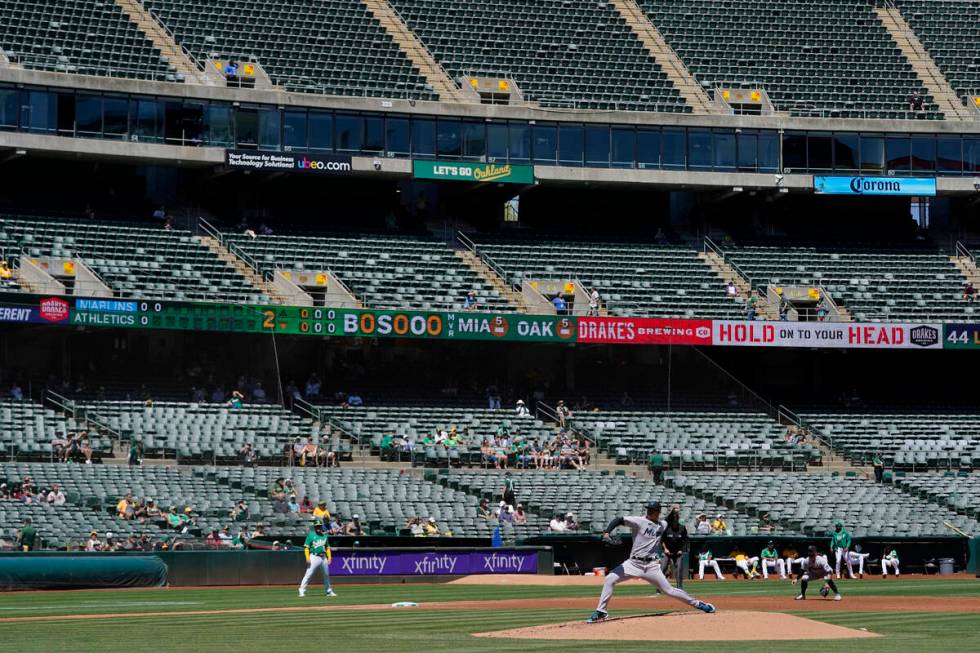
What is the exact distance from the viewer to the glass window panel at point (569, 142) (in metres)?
57.1

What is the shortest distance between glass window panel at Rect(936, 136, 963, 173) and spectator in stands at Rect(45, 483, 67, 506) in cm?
3551

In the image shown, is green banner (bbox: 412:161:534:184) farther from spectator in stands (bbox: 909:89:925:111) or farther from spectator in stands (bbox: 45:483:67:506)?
spectator in stands (bbox: 45:483:67:506)

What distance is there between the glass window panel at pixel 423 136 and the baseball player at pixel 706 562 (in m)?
21.5

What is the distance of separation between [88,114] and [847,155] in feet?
89.7

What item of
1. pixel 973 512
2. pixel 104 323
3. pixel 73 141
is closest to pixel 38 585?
pixel 104 323

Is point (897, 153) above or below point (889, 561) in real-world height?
above

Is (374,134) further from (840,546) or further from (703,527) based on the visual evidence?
(840,546)

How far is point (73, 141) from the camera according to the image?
51094 millimetres

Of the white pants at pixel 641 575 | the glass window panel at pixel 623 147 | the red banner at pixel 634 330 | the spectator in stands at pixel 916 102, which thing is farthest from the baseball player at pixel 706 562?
the spectator in stands at pixel 916 102

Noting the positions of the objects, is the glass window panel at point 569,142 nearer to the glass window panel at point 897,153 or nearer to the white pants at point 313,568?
the glass window panel at point 897,153

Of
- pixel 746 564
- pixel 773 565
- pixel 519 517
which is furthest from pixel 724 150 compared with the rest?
pixel 746 564

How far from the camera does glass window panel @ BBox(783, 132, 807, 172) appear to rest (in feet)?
192

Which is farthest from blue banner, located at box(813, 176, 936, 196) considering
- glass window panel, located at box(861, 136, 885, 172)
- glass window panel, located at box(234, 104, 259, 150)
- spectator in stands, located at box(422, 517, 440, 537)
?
spectator in stands, located at box(422, 517, 440, 537)

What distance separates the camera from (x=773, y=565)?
4022 cm
